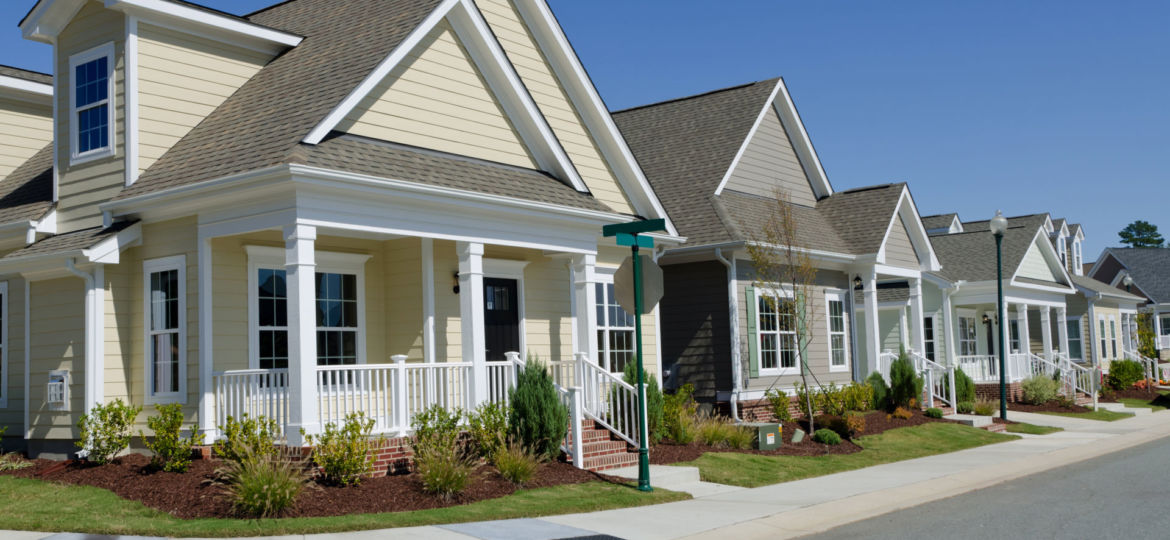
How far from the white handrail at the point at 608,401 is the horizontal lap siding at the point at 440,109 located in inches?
138

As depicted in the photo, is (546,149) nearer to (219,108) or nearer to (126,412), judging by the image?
(219,108)

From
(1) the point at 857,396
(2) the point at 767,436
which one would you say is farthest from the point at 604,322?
(1) the point at 857,396

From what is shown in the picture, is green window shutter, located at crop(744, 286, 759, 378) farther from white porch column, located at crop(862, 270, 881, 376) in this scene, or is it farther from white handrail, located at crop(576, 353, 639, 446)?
white handrail, located at crop(576, 353, 639, 446)

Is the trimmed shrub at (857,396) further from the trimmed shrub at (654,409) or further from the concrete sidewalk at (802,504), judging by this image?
the trimmed shrub at (654,409)

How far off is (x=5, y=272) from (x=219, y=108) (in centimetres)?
366

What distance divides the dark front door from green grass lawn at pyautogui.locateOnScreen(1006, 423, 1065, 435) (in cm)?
1259

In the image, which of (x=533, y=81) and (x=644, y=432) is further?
(x=533, y=81)

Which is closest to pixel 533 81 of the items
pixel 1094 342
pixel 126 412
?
pixel 126 412

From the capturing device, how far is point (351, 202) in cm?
1259

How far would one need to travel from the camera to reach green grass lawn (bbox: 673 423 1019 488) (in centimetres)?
1528

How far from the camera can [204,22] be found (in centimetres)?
1452

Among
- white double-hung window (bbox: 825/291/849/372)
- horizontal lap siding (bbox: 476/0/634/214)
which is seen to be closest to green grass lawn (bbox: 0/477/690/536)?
horizontal lap siding (bbox: 476/0/634/214)

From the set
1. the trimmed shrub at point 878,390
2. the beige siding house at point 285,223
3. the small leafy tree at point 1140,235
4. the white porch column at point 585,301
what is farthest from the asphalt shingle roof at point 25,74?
the small leafy tree at point 1140,235

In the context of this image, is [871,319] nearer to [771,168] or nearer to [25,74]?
[771,168]
